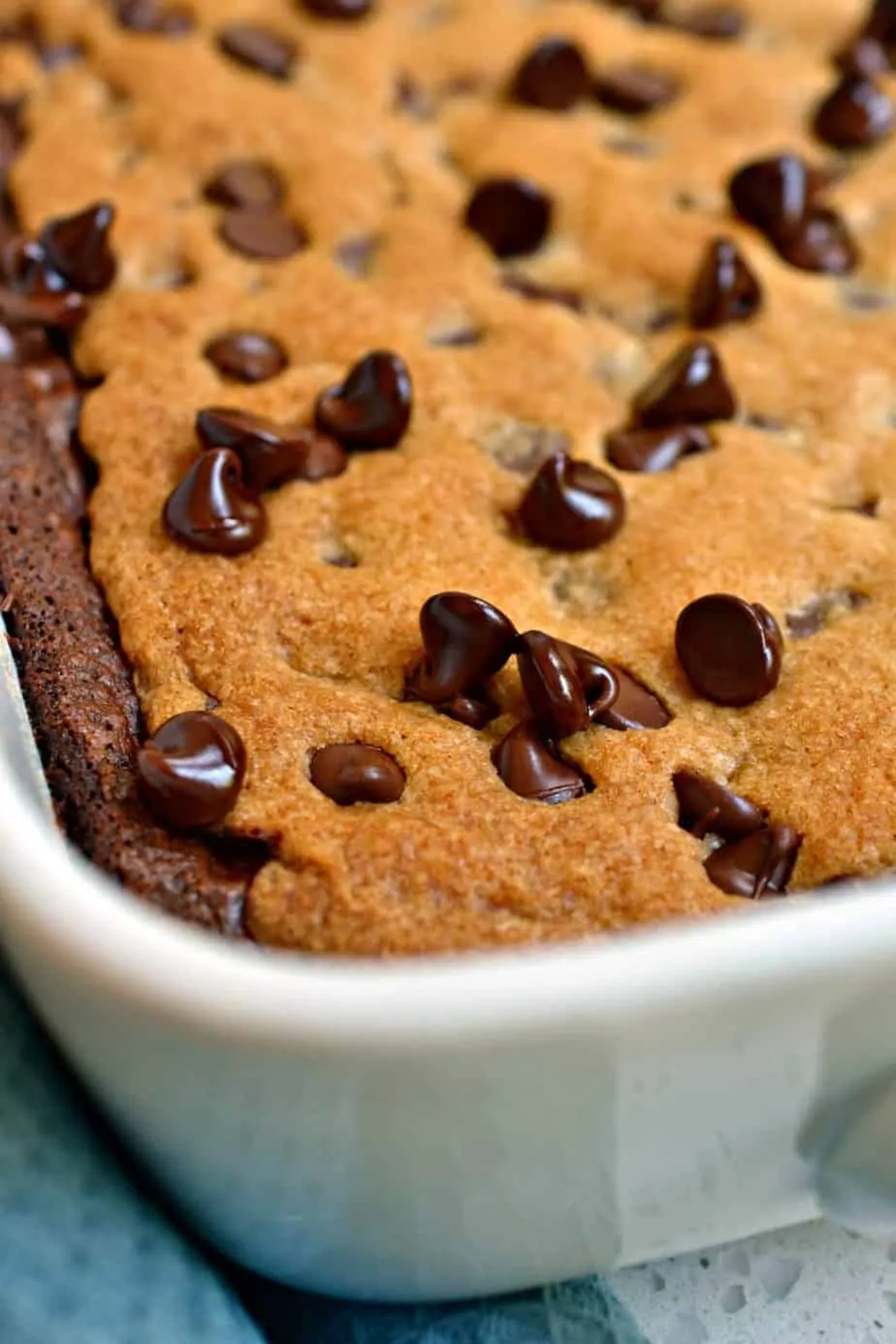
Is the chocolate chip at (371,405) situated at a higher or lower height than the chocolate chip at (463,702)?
higher

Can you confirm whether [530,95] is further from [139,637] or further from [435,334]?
[139,637]

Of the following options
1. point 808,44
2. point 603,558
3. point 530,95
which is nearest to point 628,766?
point 603,558

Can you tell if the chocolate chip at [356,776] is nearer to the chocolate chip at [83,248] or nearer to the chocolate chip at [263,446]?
the chocolate chip at [263,446]

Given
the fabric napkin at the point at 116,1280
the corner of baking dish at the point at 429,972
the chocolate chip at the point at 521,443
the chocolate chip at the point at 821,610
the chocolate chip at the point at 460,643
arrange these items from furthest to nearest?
the chocolate chip at the point at 521,443
the chocolate chip at the point at 821,610
the chocolate chip at the point at 460,643
the fabric napkin at the point at 116,1280
the corner of baking dish at the point at 429,972

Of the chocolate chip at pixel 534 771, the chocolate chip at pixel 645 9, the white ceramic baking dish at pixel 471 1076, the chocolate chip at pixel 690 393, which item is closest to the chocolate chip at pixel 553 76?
the chocolate chip at pixel 645 9

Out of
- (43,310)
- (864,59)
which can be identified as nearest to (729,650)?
(43,310)

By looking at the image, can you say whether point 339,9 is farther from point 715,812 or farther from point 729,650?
point 715,812

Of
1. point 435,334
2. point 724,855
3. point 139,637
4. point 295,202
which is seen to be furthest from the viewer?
point 295,202
